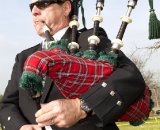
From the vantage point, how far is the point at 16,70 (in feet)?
11.5

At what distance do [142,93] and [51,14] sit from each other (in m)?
1.03

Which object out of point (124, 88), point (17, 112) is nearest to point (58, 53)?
point (124, 88)

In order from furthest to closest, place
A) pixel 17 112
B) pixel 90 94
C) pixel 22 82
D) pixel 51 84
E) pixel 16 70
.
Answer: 1. pixel 16 70
2. pixel 17 112
3. pixel 51 84
4. pixel 90 94
5. pixel 22 82

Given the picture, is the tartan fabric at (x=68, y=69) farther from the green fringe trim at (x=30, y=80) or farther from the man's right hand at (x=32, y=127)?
the man's right hand at (x=32, y=127)

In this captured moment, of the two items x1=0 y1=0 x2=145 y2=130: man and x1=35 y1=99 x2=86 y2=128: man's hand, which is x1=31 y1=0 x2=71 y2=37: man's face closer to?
x1=0 y1=0 x2=145 y2=130: man

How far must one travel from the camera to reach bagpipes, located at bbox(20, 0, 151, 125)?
2293mm

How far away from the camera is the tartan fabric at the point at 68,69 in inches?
90.1

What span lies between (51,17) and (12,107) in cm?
85

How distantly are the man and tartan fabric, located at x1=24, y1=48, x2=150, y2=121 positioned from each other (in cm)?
6

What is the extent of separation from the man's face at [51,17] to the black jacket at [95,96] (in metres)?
0.11

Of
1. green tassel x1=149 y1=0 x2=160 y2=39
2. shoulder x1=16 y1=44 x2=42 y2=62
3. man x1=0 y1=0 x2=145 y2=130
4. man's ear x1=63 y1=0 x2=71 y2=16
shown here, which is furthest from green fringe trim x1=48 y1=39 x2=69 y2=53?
green tassel x1=149 y1=0 x2=160 y2=39

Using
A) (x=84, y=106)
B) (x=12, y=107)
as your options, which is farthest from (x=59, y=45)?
(x=12, y=107)

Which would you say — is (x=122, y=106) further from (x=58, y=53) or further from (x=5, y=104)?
(x=5, y=104)

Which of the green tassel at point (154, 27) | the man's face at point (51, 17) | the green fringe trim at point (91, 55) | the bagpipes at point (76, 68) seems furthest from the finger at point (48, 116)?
the green tassel at point (154, 27)
